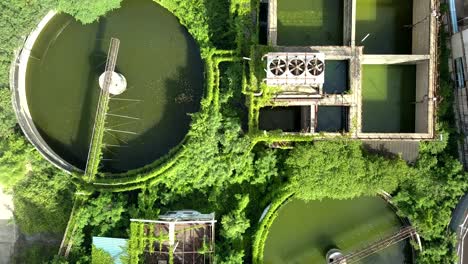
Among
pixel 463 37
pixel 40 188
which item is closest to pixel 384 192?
pixel 463 37

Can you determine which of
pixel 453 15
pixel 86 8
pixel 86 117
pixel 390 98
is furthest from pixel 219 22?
pixel 453 15

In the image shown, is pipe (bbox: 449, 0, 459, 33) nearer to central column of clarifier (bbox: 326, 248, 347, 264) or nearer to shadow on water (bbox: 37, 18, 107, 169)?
central column of clarifier (bbox: 326, 248, 347, 264)

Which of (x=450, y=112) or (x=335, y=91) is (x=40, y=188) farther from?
(x=450, y=112)

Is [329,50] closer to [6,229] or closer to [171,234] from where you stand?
[171,234]

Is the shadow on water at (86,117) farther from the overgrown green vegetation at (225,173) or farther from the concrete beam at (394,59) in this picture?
the concrete beam at (394,59)

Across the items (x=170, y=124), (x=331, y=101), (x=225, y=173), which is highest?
(x=331, y=101)

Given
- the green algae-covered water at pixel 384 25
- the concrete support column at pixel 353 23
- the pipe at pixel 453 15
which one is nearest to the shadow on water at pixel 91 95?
the concrete support column at pixel 353 23
